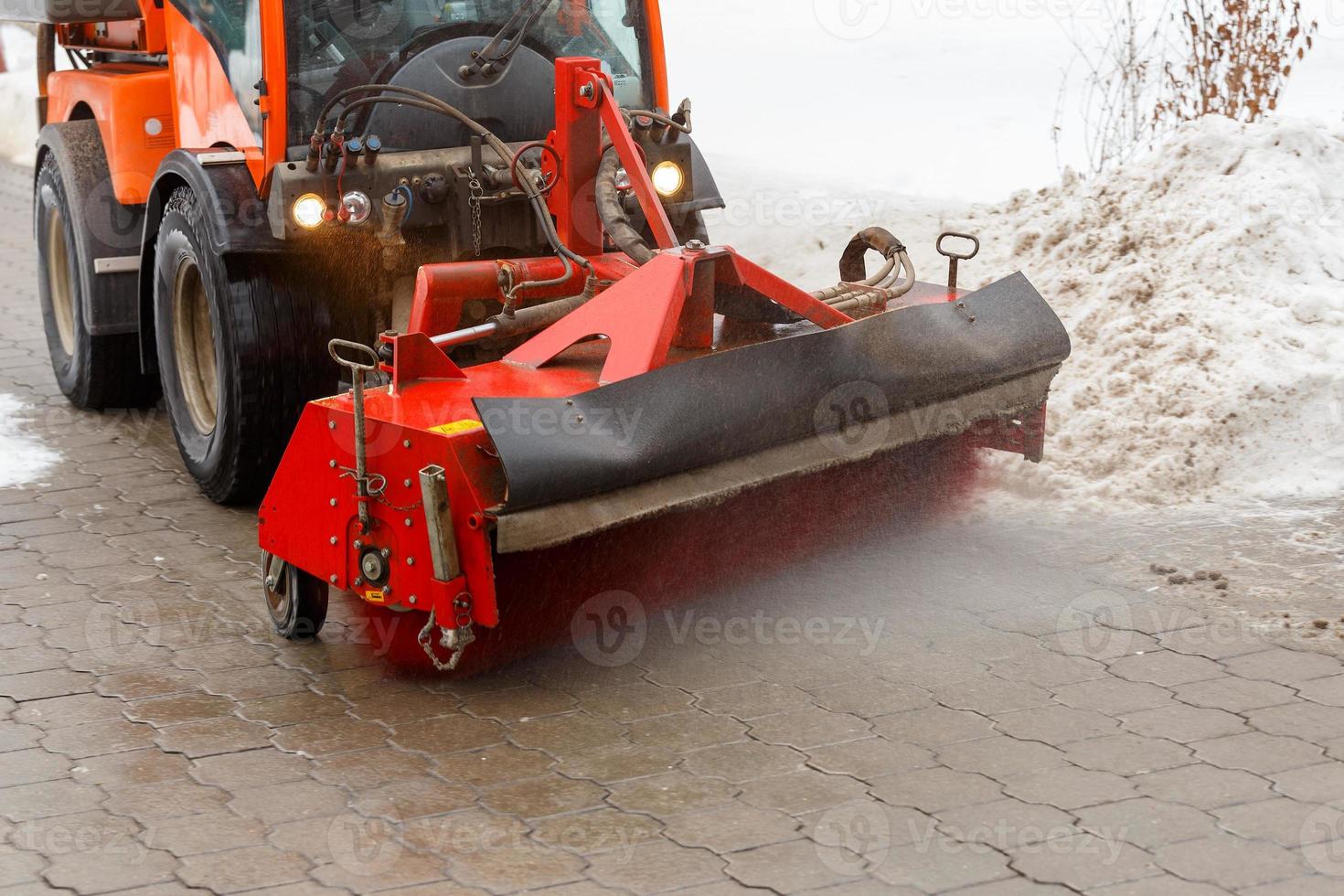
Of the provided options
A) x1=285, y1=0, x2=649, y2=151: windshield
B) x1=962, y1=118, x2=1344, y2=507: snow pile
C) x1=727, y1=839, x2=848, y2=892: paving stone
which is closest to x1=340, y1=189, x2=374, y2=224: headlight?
x1=285, y1=0, x2=649, y2=151: windshield

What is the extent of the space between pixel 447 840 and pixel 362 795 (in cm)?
32

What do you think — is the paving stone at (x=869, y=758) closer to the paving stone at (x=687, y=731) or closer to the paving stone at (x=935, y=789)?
the paving stone at (x=935, y=789)

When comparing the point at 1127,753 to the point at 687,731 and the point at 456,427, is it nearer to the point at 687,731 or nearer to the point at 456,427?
the point at 687,731

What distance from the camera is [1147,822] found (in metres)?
3.35

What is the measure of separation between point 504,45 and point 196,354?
1.66 metres

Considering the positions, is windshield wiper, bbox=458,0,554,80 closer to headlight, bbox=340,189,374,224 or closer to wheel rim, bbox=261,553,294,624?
headlight, bbox=340,189,374,224

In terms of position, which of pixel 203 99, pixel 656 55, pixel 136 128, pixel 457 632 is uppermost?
pixel 656 55

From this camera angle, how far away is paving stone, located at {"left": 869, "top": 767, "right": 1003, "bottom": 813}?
3475 mm

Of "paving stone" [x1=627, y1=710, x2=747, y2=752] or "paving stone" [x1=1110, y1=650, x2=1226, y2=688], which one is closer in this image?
"paving stone" [x1=627, y1=710, x2=747, y2=752]

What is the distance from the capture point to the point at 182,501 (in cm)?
584

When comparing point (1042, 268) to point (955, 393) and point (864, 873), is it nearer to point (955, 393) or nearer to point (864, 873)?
point (955, 393)

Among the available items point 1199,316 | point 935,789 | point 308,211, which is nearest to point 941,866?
point 935,789

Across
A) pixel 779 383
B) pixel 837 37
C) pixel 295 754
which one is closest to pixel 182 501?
pixel 295 754

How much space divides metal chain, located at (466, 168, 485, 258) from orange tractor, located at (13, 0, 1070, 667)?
11 millimetres
